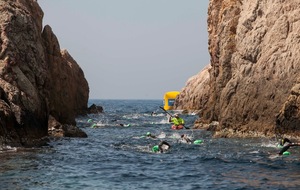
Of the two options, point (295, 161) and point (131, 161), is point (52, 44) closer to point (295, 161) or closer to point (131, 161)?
point (131, 161)

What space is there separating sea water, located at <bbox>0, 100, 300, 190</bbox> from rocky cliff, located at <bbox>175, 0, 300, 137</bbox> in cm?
242

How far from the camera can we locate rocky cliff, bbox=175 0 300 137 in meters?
32.5

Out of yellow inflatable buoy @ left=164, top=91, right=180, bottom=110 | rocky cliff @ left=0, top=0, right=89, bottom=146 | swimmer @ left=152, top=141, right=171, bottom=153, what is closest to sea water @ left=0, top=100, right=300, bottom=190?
swimmer @ left=152, top=141, right=171, bottom=153

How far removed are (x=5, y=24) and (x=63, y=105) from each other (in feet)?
66.6

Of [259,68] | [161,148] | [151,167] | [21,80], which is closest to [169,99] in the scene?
[259,68]

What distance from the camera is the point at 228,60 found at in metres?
40.3

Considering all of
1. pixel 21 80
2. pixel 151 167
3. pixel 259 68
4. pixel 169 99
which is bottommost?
pixel 151 167

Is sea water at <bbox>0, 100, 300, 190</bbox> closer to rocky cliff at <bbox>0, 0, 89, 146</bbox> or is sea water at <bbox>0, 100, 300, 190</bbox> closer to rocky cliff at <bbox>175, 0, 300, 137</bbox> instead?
rocky cliff at <bbox>0, 0, 89, 146</bbox>

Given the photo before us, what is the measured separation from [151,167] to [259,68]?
1505 centimetres

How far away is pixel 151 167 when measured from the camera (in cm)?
2320

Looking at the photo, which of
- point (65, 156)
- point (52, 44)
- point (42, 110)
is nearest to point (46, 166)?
point (65, 156)

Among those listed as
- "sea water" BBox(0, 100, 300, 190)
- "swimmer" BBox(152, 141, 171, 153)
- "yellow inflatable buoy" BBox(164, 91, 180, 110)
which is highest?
"yellow inflatable buoy" BBox(164, 91, 180, 110)

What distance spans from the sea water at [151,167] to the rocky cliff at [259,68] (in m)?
2.42

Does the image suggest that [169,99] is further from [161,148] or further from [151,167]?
[151,167]
